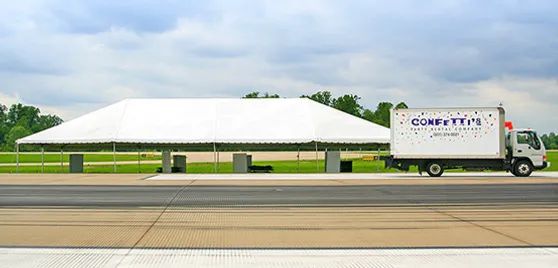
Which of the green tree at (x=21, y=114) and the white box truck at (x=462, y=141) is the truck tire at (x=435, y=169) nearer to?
the white box truck at (x=462, y=141)

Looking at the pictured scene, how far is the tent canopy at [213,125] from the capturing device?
37812mm

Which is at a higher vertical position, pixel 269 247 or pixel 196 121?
pixel 196 121

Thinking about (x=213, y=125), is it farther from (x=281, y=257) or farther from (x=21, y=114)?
(x=21, y=114)

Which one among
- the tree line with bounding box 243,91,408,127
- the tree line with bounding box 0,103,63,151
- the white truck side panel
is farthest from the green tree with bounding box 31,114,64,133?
the white truck side panel

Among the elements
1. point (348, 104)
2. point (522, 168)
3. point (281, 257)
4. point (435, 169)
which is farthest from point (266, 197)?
point (348, 104)

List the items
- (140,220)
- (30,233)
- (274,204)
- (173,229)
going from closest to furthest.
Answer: (30,233)
(173,229)
(140,220)
(274,204)

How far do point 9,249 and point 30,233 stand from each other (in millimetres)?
1780

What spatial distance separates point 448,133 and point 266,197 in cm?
1655

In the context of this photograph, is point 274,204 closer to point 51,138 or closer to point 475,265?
point 475,265

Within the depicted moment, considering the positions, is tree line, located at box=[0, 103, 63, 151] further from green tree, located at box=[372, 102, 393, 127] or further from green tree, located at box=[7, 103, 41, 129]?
green tree, located at box=[372, 102, 393, 127]

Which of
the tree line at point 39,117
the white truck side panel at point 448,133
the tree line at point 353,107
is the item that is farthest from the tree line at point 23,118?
the white truck side panel at point 448,133

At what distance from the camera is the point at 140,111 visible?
134 ft

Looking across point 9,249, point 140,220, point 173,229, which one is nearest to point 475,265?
point 173,229

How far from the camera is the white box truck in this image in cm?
3253
